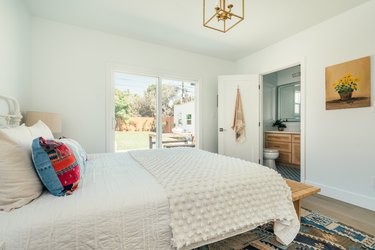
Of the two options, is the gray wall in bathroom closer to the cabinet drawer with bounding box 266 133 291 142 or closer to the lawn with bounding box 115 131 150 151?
the cabinet drawer with bounding box 266 133 291 142

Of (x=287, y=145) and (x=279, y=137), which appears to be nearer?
(x=287, y=145)

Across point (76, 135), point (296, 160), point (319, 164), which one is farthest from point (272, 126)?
point (76, 135)

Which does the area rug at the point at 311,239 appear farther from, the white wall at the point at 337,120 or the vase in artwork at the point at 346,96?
the vase in artwork at the point at 346,96

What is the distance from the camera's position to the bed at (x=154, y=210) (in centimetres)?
81

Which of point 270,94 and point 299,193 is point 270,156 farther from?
point 299,193

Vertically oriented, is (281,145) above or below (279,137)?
below

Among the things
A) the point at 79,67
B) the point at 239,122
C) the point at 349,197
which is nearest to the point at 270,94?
the point at 239,122

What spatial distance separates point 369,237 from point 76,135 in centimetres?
377

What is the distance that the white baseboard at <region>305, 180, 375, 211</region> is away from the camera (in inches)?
89.3

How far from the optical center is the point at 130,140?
136 inches

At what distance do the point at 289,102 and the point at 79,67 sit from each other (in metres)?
5.11

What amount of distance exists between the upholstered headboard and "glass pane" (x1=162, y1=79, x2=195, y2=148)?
2207 mm

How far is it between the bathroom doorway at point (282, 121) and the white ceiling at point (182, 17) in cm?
137

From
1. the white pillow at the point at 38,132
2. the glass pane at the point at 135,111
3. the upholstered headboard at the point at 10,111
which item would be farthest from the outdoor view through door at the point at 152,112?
the white pillow at the point at 38,132
